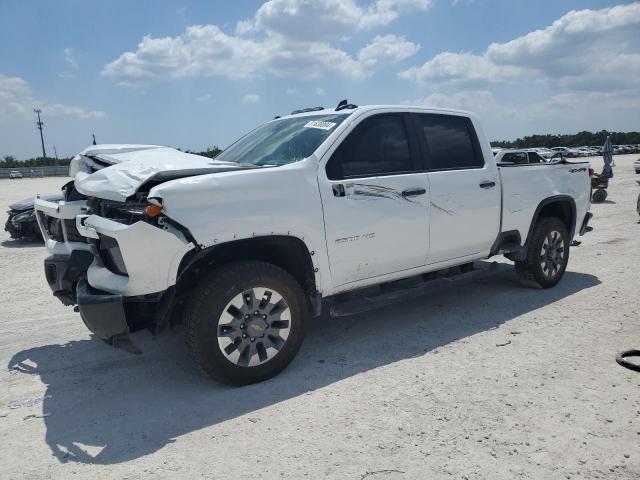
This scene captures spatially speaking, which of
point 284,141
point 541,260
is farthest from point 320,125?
point 541,260

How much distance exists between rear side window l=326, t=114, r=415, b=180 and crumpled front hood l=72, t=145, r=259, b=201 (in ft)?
2.67

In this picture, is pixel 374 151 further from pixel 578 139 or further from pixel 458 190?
pixel 578 139

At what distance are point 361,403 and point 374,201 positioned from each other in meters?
1.65

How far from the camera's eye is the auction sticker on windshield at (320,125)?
431 cm

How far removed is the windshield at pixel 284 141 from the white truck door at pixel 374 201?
0.23m

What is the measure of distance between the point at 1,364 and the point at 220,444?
2552 mm

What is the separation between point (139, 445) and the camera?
3078mm

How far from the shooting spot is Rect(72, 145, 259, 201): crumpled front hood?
3496 mm

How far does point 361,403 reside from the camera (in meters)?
3.50

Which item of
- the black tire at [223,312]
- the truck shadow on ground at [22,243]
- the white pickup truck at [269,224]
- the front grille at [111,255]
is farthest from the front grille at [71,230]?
the truck shadow on ground at [22,243]

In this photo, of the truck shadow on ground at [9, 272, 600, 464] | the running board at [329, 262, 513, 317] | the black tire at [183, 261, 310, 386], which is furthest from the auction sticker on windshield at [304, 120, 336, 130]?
the truck shadow on ground at [9, 272, 600, 464]

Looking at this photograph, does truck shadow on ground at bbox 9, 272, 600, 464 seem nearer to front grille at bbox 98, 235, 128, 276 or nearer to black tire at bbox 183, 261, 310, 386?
black tire at bbox 183, 261, 310, 386

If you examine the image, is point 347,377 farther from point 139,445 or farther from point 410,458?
point 139,445

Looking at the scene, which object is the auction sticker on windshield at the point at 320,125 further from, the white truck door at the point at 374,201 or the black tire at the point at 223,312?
the black tire at the point at 223,312
